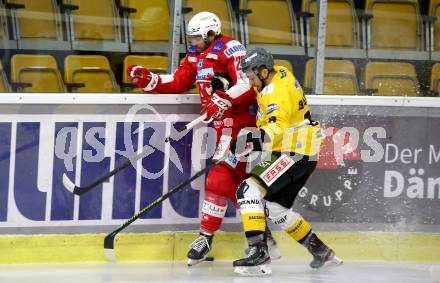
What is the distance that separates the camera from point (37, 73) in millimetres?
5566

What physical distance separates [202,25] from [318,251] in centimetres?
145

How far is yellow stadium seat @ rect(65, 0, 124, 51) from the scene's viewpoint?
569 centimetres

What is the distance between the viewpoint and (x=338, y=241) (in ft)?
19.6

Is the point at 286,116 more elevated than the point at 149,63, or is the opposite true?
the point at 149,63

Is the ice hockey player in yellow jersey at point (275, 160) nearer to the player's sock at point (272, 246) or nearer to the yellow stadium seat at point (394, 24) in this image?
the player's sock at point (272, 246)

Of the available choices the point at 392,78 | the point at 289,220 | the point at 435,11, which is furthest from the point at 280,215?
the point at 435,11

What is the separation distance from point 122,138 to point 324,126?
124cm

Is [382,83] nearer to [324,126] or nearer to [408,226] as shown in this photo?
[324,126]

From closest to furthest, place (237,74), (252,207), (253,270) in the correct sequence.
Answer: (252,207) < (253,270) < (237,74)

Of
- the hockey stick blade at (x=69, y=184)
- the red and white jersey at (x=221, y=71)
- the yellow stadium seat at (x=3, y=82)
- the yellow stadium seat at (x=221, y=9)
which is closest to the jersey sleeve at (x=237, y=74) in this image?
the red and white jersey at (x=221, y=71)

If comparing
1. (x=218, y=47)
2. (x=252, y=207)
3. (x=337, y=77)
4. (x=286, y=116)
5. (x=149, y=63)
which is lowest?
(x=252, y=207)

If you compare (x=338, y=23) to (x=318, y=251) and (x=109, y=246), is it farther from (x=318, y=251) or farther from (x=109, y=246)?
(x=109, y=246)

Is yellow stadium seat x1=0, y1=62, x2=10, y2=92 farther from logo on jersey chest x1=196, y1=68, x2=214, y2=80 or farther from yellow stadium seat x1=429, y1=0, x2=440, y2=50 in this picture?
yellow stadium seat x1=429, y1=0, x2=440, y2=50

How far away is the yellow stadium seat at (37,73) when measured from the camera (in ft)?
18.1
